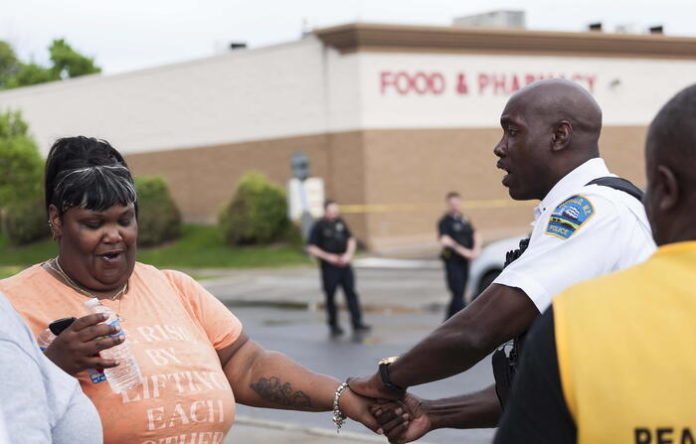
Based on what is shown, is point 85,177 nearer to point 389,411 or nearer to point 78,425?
point 78,425

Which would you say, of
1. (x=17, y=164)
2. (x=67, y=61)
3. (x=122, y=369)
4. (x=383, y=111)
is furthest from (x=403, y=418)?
(x=67, y=61)

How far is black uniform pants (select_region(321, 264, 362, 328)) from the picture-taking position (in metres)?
14.0

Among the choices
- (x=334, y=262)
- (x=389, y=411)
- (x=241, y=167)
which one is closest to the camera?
(x=389, y=411)

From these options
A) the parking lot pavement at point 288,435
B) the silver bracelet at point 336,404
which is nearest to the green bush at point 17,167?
the parking lot pavement at point 288,435

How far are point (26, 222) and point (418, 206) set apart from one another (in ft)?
45.3

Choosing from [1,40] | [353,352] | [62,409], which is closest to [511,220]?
[353,352]

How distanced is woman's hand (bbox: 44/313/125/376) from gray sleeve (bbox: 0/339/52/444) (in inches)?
30.9

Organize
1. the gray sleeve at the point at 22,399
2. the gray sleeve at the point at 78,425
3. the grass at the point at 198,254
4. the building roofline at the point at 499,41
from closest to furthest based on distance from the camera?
the gray sleeve at the point at 22,399 < the gray sleeve at the point at 78,425 < the grass at the point at 198,254 < the building roofline at the point at 499,41

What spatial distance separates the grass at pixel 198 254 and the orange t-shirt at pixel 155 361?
21103mm

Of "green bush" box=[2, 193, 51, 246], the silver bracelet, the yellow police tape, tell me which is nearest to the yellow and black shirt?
the silver bracelet

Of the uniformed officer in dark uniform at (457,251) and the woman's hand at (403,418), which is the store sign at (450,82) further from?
the woman's hand at (403,418)

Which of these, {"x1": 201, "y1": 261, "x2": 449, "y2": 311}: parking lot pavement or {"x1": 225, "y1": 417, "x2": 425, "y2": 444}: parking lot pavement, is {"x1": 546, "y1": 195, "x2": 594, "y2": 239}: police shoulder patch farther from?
{"x1": 201, "y1": 261, "x2": 449, "y2": 311}: parking lot pavement

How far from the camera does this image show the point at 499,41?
29.1m

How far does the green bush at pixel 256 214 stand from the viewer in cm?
2736
